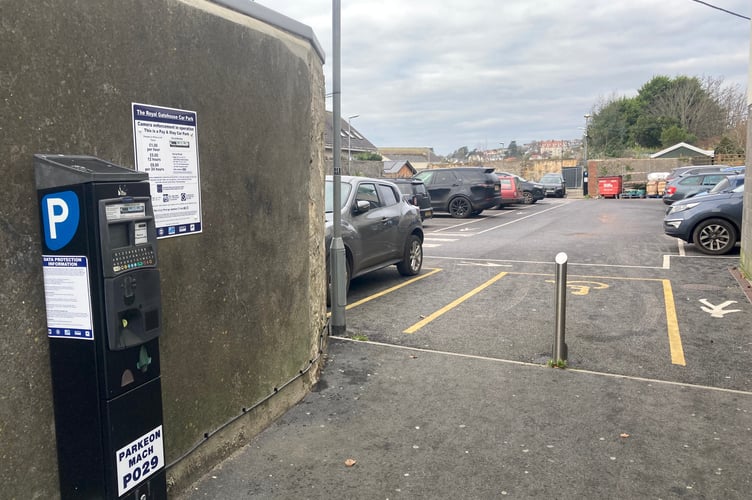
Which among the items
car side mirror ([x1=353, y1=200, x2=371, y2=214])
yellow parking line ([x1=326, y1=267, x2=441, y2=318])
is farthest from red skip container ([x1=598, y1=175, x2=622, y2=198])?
car side mirror ([x1=353, y1=200, x2=371, y2=214])

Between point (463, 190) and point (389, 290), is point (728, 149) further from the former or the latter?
point (389, 290)

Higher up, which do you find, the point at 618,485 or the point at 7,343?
the point at 7,343

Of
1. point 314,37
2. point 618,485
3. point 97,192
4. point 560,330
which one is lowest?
point 618,485

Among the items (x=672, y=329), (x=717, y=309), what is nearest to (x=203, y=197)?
(x=672, y=329)

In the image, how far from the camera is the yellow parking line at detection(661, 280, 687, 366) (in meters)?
6.09

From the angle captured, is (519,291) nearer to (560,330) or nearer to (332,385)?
(560,330)

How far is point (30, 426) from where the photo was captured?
2.68 metres

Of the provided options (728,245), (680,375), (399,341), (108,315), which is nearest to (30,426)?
(108,315)

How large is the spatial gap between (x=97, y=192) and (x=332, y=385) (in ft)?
10.7

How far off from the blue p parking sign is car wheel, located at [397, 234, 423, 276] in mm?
7924

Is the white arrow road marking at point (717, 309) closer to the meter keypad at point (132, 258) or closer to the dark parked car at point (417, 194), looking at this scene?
the meter keypad at point (132, 258)

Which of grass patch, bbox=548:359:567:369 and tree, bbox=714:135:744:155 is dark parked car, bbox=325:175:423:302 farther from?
tree, bbox=714:135:744:155

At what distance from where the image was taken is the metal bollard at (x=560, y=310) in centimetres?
570

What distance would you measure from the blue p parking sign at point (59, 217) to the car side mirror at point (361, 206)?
612 cm
